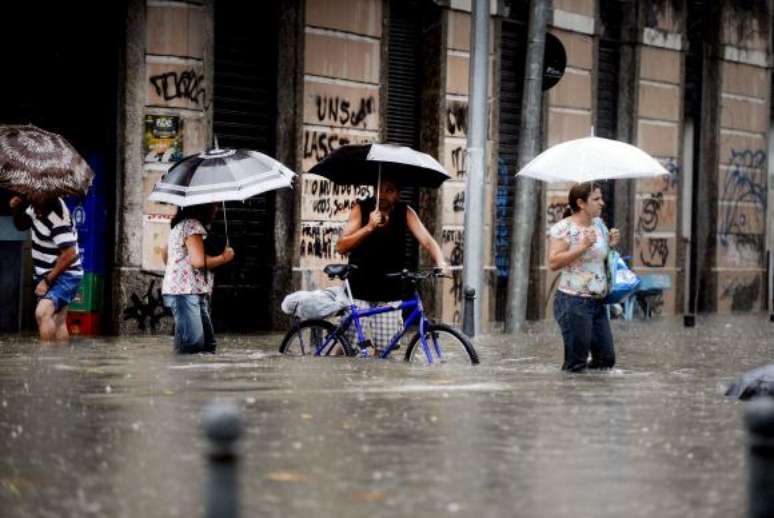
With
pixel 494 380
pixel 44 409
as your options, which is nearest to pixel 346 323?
pixel 494 380

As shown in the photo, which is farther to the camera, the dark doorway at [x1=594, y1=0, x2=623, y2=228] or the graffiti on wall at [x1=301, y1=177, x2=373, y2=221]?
the dark doorway at [x1=594, y1=0, x2=623, y2=228]

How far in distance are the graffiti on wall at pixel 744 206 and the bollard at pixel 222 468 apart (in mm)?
23784

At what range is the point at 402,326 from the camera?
43.4ft

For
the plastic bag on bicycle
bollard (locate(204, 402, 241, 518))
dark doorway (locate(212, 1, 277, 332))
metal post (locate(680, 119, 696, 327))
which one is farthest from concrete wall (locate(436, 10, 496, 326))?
bollard (locate(204, 402, 241, 518))

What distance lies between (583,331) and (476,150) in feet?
20.9

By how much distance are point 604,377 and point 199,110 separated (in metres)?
7.06

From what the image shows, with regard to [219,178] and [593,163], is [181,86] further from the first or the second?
[593,163]

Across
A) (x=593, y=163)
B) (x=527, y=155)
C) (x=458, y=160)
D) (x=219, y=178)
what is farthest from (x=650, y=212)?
(x=219, y=178)

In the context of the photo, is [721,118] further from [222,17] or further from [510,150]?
[222,17]

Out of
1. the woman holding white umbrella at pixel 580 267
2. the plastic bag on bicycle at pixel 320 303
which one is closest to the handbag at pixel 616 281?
the woman holding white umbrella at pixel 580 267

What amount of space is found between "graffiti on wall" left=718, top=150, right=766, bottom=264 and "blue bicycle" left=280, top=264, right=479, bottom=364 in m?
15.4

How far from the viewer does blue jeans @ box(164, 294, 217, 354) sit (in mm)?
14180

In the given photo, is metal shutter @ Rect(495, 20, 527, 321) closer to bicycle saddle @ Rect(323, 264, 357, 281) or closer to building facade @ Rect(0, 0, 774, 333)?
building facade @ Rect(0, 0, 774, 333)

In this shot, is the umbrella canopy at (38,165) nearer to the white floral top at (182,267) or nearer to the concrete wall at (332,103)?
the white floral top at (182,267)
